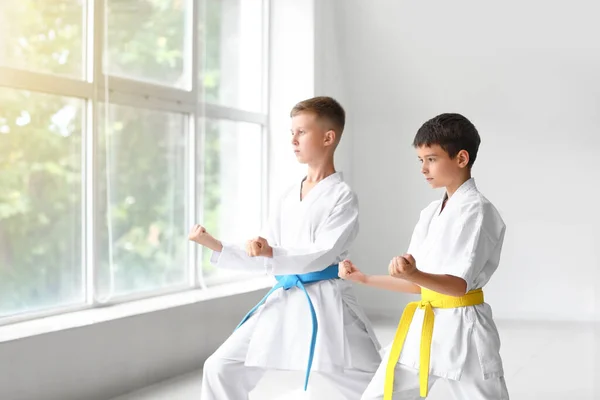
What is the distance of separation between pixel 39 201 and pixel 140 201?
2.31 ft

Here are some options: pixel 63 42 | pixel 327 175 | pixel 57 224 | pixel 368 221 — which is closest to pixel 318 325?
pixel 327 175

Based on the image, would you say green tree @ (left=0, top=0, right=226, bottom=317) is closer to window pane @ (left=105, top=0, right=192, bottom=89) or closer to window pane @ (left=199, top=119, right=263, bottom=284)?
window pane @ (left=105, top=0, right=192, bottom=89)

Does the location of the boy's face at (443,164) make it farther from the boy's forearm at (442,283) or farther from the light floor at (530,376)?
the light floor at (530,376)

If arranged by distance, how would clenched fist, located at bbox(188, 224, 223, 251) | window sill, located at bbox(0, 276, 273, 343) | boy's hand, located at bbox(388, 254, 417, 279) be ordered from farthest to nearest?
window sill, located at bbox(0, 276, 273, 343) < clenched fist, located at bbox(188, 224, 223, 251) < boy's hand, located at bbox(388, 254, 417, 279)

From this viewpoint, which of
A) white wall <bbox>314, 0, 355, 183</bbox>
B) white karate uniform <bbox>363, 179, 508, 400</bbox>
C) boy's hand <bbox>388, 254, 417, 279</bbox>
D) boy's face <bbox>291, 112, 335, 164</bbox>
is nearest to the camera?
boy's hand <bbox>388, 254, 417, 279</bbox>

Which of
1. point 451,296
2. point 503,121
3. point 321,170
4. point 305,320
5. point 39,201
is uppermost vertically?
point 503,121

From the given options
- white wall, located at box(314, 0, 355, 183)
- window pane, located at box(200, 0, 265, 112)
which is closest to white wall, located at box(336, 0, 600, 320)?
white wall, located at box(314, 0, 355, 183)

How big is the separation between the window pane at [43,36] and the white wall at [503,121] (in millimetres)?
2826

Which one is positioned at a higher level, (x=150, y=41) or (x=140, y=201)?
(x=150, y=41)

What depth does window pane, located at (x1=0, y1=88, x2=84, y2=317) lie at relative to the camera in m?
3.12

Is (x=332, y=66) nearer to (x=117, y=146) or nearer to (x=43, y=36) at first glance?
(x=117, y=146)

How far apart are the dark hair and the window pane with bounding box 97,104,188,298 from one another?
183cm

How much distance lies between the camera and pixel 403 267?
1.84m

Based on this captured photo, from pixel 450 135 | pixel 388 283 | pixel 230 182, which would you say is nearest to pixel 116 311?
pixel 230 182
